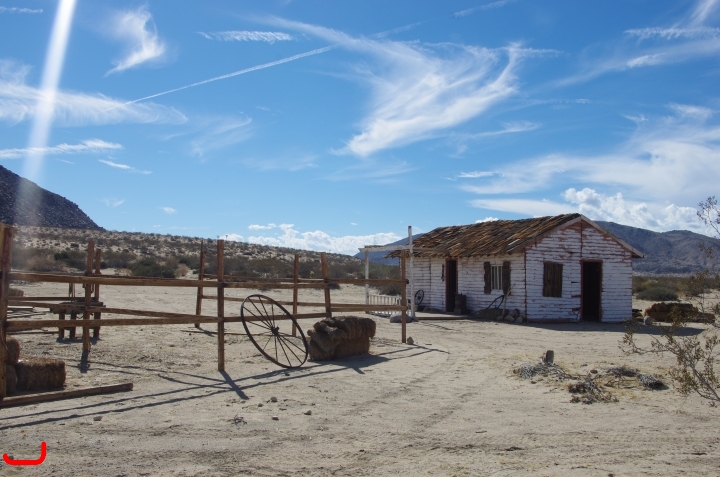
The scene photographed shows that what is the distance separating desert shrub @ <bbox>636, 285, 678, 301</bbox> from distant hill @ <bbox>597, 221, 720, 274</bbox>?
6848 centimetres

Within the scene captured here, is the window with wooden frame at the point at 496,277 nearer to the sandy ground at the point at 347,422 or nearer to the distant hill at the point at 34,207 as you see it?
the sandy ground at the point at 347,422

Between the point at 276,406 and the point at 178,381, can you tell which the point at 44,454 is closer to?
the point at 276,406

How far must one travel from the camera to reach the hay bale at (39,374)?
6.95 m

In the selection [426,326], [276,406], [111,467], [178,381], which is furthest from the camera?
[426,326]

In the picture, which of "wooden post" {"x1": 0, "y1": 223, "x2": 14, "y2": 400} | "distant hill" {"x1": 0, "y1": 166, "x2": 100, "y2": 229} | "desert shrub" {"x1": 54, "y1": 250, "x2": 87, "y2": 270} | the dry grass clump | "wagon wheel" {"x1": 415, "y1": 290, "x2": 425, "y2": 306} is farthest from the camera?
"distant hill" {"x1": 0, "y1": 166, "x2": 100, "y2": 229}

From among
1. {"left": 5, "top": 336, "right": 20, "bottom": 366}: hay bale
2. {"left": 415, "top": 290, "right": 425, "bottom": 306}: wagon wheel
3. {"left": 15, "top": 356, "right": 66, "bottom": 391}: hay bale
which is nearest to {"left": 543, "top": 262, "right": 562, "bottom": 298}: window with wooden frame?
{"left": 415, "top": 290, "right": 425, "bottom": 306}: wagon wheel

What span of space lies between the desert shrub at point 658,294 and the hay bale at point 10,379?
108 feet

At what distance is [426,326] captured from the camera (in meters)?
17.7

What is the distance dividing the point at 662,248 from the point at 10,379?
434ft

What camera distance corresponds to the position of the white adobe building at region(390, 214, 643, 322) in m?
19.5

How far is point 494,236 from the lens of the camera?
869 inches

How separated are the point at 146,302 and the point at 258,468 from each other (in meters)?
18.3

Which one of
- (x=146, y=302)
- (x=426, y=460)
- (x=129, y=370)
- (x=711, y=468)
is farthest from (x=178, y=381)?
(x=146, y=302)

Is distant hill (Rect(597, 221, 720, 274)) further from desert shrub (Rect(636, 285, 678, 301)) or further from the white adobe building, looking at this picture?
the white adobe building
